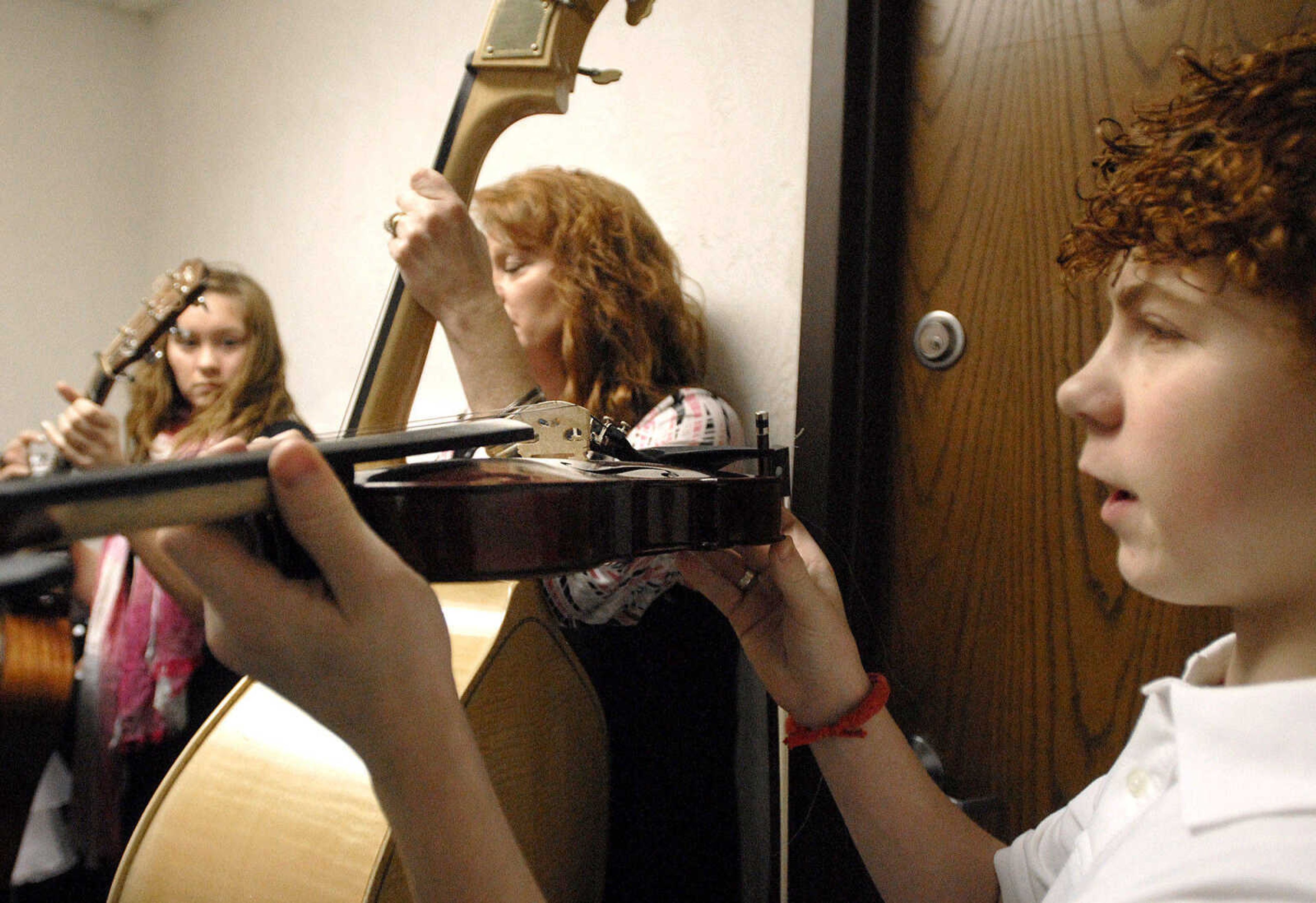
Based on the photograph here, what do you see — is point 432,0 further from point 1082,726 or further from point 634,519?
point 1082,726

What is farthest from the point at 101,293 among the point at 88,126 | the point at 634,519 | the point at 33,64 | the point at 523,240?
the point at 634,519

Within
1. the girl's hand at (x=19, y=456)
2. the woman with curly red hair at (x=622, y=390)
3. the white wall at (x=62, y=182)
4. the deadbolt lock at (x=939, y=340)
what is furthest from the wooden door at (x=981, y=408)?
the white wall at (x=62, y=182)

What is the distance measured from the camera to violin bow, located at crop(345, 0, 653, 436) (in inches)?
36.9

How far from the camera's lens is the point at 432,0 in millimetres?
1778

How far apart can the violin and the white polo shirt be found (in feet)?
0.95

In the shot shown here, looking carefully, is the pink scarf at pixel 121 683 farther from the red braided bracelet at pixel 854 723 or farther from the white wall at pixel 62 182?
the white wall at pixel 62 182

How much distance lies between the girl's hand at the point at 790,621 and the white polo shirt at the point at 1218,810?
227mm

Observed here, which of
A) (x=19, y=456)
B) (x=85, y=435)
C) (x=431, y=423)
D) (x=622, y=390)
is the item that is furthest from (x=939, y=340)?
(x=19, y=456)

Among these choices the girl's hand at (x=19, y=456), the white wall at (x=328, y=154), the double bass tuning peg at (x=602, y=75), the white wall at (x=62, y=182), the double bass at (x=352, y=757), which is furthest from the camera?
the white wall at (x=62, y=182)

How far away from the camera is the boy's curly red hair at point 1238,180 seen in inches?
17.3

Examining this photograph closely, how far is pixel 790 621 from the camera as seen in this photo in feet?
2.47

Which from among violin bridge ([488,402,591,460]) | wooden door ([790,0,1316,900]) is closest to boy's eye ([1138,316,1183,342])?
violin bridge ([488,402,591,460])

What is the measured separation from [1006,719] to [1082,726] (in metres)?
0.09

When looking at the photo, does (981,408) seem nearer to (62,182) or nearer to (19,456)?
(19,456)
